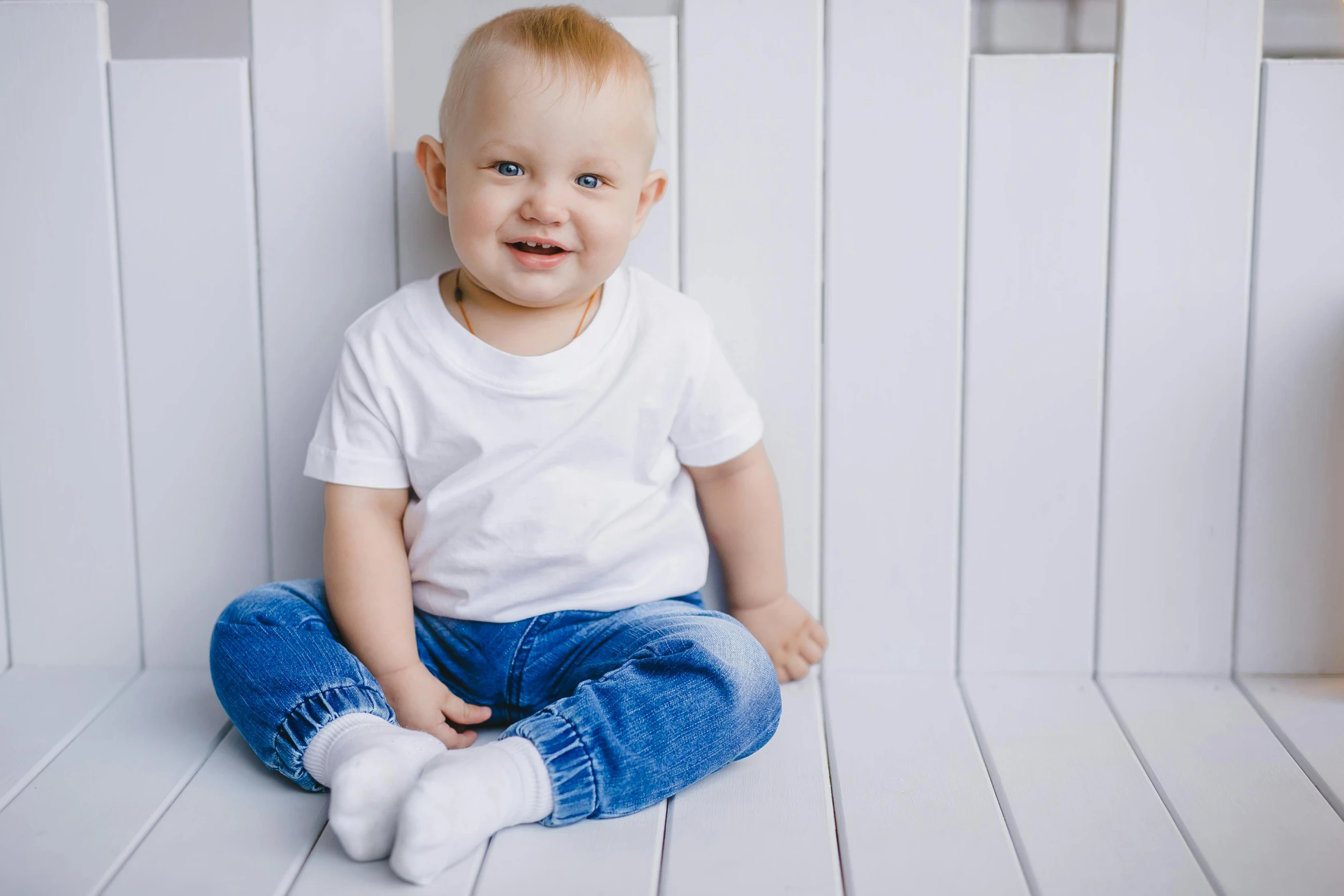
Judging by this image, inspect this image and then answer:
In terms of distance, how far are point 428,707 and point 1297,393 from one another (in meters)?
0.87

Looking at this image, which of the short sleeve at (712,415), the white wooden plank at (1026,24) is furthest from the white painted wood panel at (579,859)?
the white wooden plank at (1026,24)

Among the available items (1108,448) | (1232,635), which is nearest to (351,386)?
(1108,448)

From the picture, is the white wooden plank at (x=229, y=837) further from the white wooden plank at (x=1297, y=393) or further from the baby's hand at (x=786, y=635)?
the white wooden plank at (x=1297, y=393)

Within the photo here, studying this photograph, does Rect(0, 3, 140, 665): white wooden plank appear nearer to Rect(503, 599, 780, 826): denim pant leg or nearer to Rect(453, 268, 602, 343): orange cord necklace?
Rect(453, 268, 602, 343): orange cord necklace

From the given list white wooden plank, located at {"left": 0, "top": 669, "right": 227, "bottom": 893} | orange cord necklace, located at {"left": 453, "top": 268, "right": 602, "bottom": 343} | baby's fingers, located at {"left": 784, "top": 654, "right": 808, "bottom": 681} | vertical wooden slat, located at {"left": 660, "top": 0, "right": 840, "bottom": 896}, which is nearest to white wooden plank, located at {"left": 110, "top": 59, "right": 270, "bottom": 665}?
white wooden plank, located at {"left": 0, "top": 669, "right": 227, "bottom": 893}

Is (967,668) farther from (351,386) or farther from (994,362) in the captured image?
(351,386)

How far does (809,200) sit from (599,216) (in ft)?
0.80

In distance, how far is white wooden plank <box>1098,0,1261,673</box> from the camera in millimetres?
1098

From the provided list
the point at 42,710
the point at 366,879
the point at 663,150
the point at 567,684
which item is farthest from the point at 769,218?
the point at 42,710

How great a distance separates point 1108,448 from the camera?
115 cm

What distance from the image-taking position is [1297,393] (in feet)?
3.74

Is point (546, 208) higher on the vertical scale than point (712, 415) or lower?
higher

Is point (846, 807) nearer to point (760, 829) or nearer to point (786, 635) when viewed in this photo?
point (760, 829)

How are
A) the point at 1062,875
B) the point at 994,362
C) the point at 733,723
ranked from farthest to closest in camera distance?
the point at 994,362 < the point at 733,723 < the point at 1062,875
